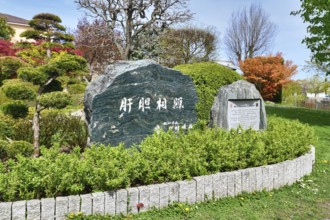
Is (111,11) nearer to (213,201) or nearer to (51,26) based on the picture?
(51,26)

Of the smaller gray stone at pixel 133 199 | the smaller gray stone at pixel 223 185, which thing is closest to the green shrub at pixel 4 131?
the smaller gray stone at pixel 133 199

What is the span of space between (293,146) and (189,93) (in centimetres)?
203

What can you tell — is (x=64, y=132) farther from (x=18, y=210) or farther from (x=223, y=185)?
(x=223, y=185)

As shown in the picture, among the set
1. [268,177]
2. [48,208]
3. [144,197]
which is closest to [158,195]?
[144,197]

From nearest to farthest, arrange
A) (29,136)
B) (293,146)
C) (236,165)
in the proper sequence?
(236,165) → (293,146) → (29,136)

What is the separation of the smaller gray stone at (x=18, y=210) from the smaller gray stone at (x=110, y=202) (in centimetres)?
74

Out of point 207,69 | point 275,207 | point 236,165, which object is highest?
point 207,69

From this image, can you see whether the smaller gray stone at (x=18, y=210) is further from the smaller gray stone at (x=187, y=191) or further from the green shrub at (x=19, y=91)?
the green shrub at (x=19, y=91)

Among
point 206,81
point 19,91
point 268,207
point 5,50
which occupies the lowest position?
point 268,207

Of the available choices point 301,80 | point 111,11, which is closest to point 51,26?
point 111,11

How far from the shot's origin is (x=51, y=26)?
16.4 meters

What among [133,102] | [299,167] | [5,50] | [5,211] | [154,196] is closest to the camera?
[5,211]

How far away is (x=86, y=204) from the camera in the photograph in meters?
2.76

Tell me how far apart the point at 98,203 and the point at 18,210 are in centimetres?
71
